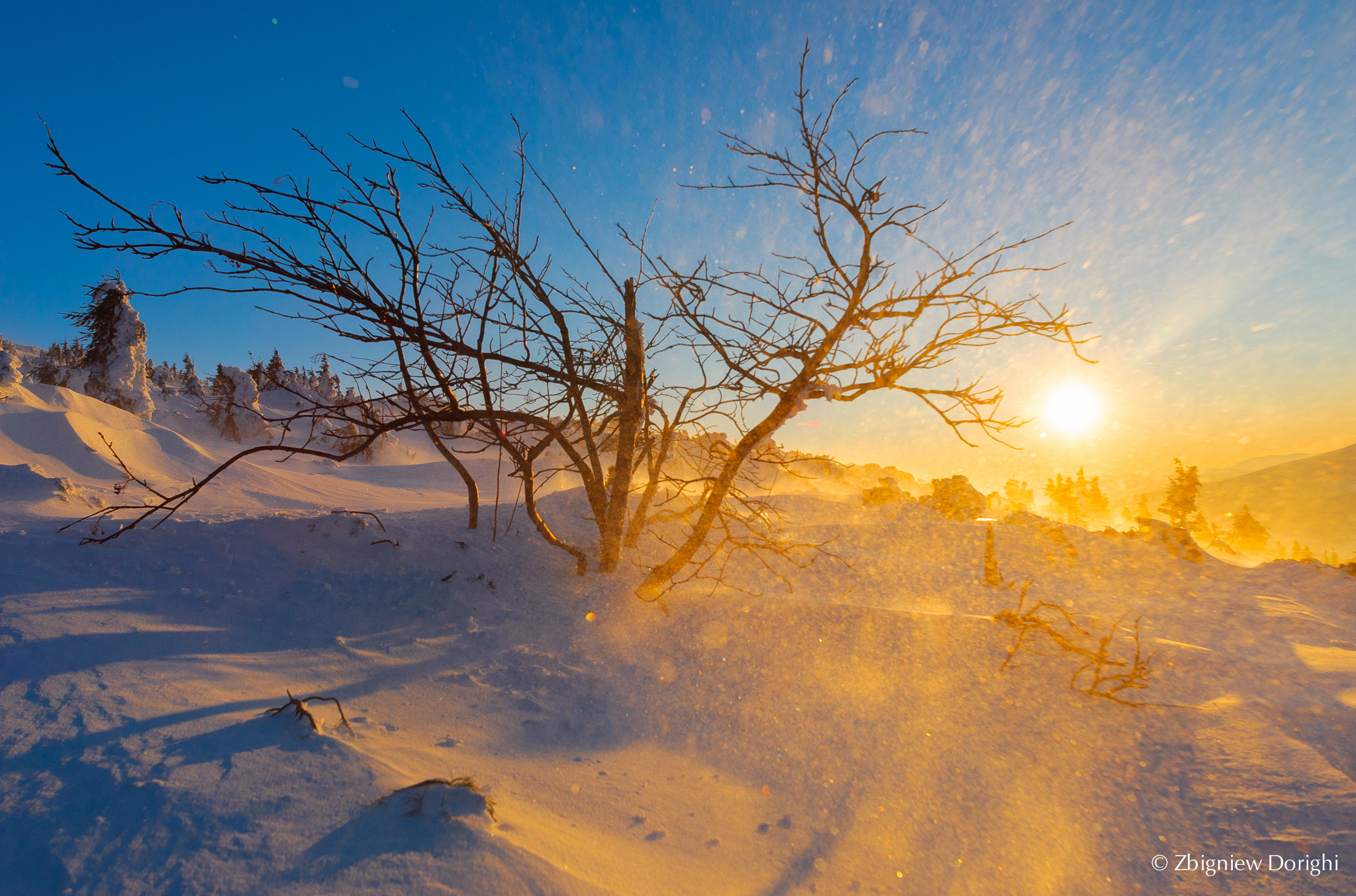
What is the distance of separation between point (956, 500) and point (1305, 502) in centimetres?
4317

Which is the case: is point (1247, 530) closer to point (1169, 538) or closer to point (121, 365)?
point (1169, 538)

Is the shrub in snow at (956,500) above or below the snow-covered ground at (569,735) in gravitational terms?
above

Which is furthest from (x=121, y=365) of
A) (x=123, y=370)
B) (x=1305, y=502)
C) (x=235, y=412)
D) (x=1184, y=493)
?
(x=1305, y=502)

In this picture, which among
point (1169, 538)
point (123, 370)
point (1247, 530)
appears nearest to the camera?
point (1169, 538)

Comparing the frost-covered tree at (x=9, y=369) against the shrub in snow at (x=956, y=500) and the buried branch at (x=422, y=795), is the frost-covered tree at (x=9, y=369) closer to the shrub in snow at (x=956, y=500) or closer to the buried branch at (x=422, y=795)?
the buried branch at (x=422, y=795)

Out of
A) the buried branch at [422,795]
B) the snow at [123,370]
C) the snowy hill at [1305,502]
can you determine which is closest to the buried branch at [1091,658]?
the buried branch at [422,795]

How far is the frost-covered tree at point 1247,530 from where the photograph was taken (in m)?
20.4

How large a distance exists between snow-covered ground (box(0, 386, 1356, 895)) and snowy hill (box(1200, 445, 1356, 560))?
16.2 meters

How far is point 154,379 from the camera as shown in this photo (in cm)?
4675

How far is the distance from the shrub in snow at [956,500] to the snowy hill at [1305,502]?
809 cm

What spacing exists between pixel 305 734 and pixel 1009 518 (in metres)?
11.6

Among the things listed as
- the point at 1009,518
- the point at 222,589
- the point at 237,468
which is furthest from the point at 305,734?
the point at 1009,518

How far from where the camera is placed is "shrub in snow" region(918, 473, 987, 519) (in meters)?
11.5

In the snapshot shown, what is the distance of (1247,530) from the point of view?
22.0 m
